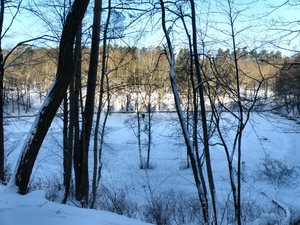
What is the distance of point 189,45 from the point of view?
28.0 ft

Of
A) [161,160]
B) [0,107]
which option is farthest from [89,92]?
[161,160]

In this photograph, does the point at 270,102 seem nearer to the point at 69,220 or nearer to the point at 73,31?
the point at 73,31

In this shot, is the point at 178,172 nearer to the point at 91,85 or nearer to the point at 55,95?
the point at 91,85

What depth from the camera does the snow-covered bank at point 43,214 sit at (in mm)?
4039

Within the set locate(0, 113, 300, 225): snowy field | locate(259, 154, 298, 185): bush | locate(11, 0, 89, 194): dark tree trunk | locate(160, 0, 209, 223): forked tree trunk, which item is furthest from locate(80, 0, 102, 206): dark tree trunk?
locate(259, 154, 298, 185): bush

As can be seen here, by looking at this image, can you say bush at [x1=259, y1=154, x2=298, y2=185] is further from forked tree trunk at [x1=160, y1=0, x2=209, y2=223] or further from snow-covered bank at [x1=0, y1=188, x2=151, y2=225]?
snow-covered bank at [x1=0, y1=188, x2=151, y2=225]

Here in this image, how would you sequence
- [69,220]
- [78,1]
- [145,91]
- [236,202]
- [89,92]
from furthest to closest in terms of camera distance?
[145,91], [89,92], [236,202], [78,1], [69,220]

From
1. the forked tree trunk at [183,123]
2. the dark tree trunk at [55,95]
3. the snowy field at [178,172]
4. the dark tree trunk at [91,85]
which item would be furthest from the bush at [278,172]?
the dark tree trunk at [55,95]

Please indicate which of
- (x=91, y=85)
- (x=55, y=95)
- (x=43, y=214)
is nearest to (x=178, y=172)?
(x=91, y=85)

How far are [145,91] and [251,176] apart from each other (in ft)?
47.0

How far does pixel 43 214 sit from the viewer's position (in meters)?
4.25

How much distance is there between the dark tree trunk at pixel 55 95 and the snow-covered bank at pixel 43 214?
1.00 meters

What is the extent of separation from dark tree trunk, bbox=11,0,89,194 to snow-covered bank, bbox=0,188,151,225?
100cm

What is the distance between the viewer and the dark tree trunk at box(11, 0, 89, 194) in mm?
5871
